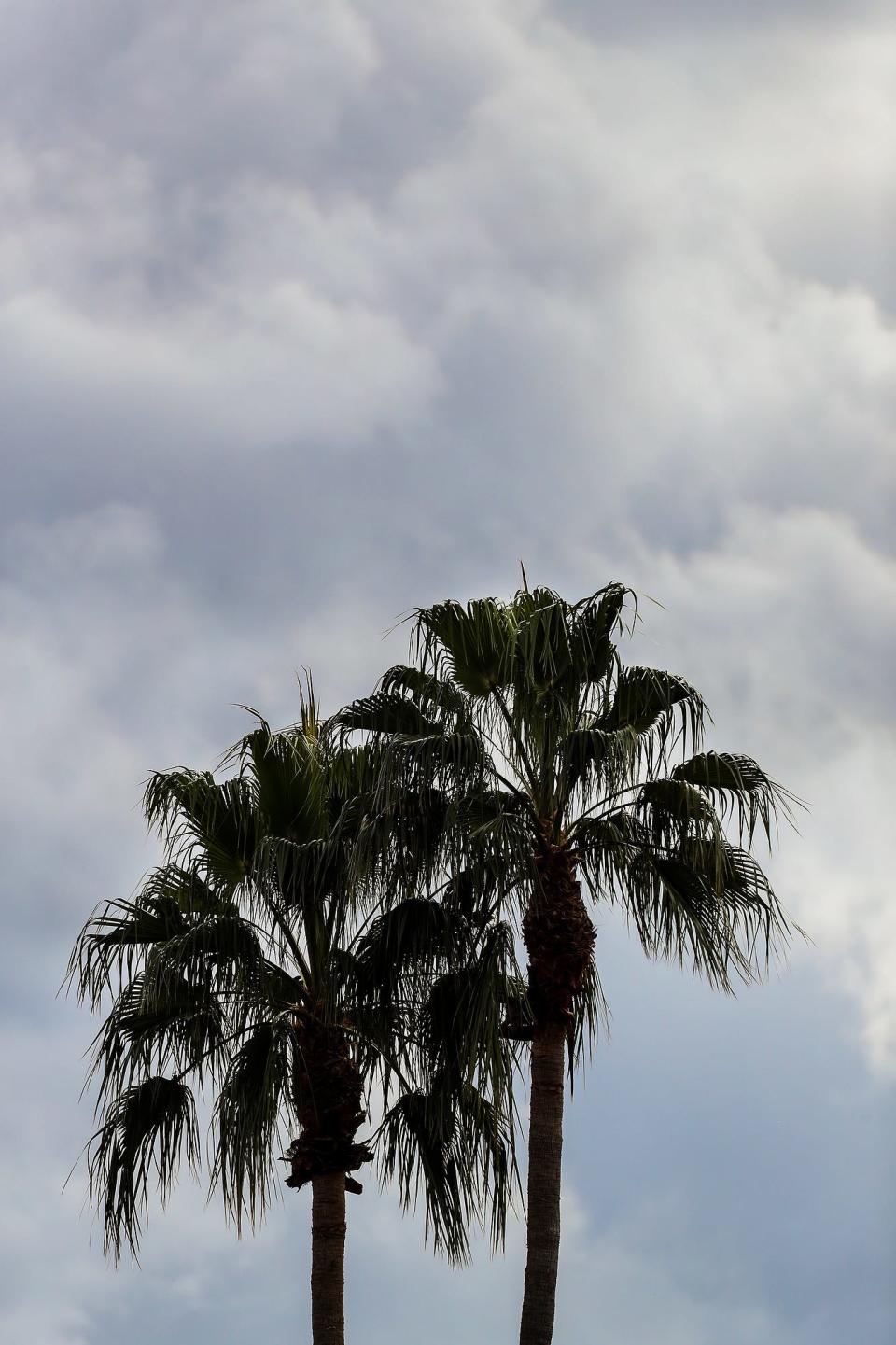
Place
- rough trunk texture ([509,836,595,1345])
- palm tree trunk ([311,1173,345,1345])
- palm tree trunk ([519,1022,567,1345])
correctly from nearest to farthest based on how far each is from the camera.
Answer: palm tree trunk ([519,1022,567,1345]) → rough trunk texture ([509,836,595,1345]) → palm tree trunk ([311,1173,345,1345])

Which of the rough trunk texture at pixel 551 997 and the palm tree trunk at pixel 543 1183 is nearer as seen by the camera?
the palm tree trunk at pixel 543 1183

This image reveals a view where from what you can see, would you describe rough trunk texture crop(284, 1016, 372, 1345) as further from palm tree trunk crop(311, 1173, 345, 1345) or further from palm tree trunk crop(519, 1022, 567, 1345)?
palm tree trunk crop(519, 1022, 567, 1345)

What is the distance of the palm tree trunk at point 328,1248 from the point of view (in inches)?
596

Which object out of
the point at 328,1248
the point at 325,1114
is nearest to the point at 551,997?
the point at 325,1114

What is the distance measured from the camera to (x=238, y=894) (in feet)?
51.8

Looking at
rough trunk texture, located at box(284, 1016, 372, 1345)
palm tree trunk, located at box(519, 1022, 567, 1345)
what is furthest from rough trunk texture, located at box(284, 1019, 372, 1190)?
palm tree trunk, located at box(519, 1022, 567, 1345)

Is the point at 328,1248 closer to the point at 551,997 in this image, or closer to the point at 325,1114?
the point at 325,1114

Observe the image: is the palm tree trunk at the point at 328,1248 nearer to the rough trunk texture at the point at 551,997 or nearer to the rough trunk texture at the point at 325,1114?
the rough trunk texture at the point at 325,1114

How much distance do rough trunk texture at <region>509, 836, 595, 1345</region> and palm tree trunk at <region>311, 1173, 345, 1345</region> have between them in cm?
208

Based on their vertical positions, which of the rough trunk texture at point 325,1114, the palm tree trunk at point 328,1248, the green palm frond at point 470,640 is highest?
the green palm frond at point 470,640

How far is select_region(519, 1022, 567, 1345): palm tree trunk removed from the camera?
13.9 metres

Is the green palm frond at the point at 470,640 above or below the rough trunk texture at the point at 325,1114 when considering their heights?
above

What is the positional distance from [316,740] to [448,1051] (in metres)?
3.98

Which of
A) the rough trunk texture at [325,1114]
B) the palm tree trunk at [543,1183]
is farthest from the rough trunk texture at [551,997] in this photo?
the rough trunk texture at [325,1114]
